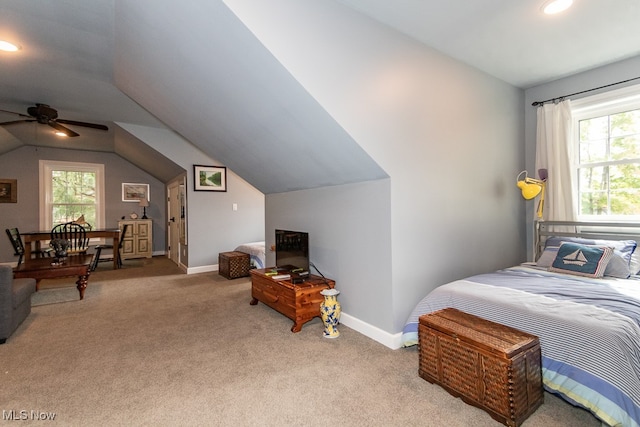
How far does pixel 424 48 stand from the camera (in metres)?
2.63

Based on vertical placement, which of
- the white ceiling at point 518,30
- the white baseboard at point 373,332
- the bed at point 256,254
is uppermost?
the white ceiling at point 518,30

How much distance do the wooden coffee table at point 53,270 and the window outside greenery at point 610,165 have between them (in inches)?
234

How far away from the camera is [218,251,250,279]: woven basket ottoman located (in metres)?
4.75

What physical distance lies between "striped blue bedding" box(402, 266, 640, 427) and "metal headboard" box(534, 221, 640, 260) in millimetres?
944

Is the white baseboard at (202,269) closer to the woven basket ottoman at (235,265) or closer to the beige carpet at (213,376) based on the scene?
the woven basket ottoman at (235,265)

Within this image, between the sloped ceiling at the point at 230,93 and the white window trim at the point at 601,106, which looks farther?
the white window trim at the point at 601,106

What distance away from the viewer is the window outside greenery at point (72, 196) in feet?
21.6

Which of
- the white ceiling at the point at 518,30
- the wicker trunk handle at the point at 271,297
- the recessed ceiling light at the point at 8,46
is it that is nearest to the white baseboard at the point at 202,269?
the wicker trunk handle at the point at 271,297

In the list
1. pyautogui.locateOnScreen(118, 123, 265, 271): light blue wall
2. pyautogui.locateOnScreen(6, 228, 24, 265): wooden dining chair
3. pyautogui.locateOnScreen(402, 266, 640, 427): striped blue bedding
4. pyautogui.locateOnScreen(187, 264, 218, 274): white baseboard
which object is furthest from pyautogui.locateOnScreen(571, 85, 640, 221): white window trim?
pyautogui.locateOnScreen(6, 228, 24, 265): wooden dining chair

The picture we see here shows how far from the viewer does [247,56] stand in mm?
1980

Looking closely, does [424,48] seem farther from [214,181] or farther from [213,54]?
[214,181]

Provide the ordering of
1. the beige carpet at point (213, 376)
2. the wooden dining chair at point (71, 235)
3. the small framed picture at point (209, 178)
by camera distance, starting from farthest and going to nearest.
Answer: the small framed picture at point (209, 178) → the wooden dining chair at point (71, 235) → the beige carpet at point (213, 376)

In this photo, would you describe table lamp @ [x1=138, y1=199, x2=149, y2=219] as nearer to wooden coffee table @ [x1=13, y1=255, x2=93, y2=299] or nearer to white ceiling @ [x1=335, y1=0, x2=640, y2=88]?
wooden coffee table @ [x1=13, y1=255, x2=93, y2=299]

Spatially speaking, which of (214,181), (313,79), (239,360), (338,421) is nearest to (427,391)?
(338,421)
